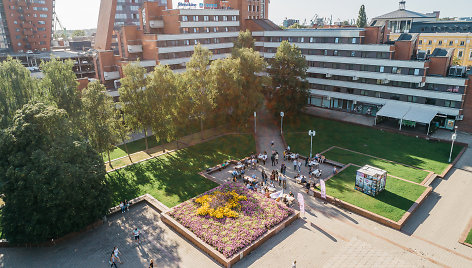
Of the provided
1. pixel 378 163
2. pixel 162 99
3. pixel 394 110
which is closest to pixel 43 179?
pixel 162 99

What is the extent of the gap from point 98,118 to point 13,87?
367 inches

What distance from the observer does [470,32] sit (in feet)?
279

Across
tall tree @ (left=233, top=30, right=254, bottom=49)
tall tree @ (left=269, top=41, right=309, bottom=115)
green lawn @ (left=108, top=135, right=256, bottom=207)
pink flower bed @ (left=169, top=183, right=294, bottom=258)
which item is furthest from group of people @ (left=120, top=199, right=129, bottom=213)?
tall tree @ (left=233, top=30, right=254, bottom=49)

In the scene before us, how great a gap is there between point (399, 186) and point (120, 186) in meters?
30.2

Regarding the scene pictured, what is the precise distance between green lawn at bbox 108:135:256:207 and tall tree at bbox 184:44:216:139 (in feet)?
A: 18.8

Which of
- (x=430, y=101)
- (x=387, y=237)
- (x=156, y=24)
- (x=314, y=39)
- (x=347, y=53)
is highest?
(x=156, y=24)

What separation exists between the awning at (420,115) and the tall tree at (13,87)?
52574mm

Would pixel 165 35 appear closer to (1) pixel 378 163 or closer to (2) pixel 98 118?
(2) pixel 98 118

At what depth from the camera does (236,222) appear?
2730 centimetres

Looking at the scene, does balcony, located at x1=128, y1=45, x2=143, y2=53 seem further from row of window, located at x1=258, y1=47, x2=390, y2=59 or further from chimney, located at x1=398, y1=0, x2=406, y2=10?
chimney, located at x1=398, y1=0, x2=406, y2=10

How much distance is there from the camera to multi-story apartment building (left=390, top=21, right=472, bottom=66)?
82.6 metres

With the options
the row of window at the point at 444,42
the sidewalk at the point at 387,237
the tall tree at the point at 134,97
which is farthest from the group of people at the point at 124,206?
the row of window at the point at 444,42

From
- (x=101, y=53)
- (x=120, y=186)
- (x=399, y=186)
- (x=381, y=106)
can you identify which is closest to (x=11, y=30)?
(x=101, y=53)

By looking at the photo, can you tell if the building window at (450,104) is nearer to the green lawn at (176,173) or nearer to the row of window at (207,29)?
the green lawn at (176,173)
